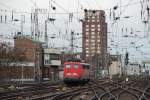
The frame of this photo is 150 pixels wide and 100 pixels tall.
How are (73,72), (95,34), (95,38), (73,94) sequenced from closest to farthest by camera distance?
(73,94) < (73,72) < (95,34) < (95,38)

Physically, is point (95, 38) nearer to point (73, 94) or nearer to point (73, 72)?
point (73, 72)

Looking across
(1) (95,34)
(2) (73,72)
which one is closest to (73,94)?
(2) (73,72)

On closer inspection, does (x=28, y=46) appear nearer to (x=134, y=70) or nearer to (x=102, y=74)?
(x=102, y=74)

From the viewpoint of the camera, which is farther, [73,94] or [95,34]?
[95,34]

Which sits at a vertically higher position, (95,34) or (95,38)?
(95,34)

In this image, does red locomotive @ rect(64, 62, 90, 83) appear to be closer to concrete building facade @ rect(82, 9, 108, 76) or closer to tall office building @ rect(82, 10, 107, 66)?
tall office building @ rect(82, 10, 107, 66)

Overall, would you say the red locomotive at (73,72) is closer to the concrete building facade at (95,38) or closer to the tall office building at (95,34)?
the tall office building at (95,34)

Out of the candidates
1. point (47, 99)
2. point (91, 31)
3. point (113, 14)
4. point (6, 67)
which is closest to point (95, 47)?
point (91, 31)

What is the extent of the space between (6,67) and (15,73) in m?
5.35

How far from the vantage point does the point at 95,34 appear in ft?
315

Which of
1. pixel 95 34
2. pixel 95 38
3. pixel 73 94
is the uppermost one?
pixel 95 34

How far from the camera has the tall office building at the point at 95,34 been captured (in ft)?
216

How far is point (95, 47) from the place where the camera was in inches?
4619

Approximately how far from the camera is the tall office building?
65719 mm
